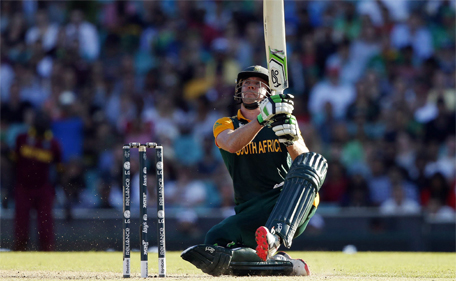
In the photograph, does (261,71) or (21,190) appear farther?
(21,190)

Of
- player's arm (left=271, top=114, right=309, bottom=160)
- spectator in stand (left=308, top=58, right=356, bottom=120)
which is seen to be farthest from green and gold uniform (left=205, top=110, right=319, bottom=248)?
spectator in stand (left=308, top=58, right=356, bottom=120)

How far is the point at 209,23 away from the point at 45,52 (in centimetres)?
311

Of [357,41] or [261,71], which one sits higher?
[357,41]

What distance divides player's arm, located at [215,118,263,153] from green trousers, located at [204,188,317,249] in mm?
553

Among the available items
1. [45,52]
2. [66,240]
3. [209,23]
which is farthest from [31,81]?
[66,240]

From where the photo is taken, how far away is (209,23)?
1352 centimetres

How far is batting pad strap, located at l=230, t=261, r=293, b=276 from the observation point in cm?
528

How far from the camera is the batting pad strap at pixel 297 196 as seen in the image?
5008 millimetres

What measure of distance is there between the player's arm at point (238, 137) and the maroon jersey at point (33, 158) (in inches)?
187

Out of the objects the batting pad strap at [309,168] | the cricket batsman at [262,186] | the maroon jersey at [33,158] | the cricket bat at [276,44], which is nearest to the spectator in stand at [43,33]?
the maroon jersey at [33,158]

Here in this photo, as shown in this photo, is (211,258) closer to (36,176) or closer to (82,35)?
(36,176)

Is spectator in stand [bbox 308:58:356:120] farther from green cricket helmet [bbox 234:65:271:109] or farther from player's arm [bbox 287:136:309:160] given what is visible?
player's arm [bbox 287:136:309:160]

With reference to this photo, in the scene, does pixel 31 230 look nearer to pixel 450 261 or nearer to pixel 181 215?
pixel 181 215

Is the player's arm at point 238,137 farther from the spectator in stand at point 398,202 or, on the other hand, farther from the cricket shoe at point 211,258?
the spectator in stand at point 398,202
